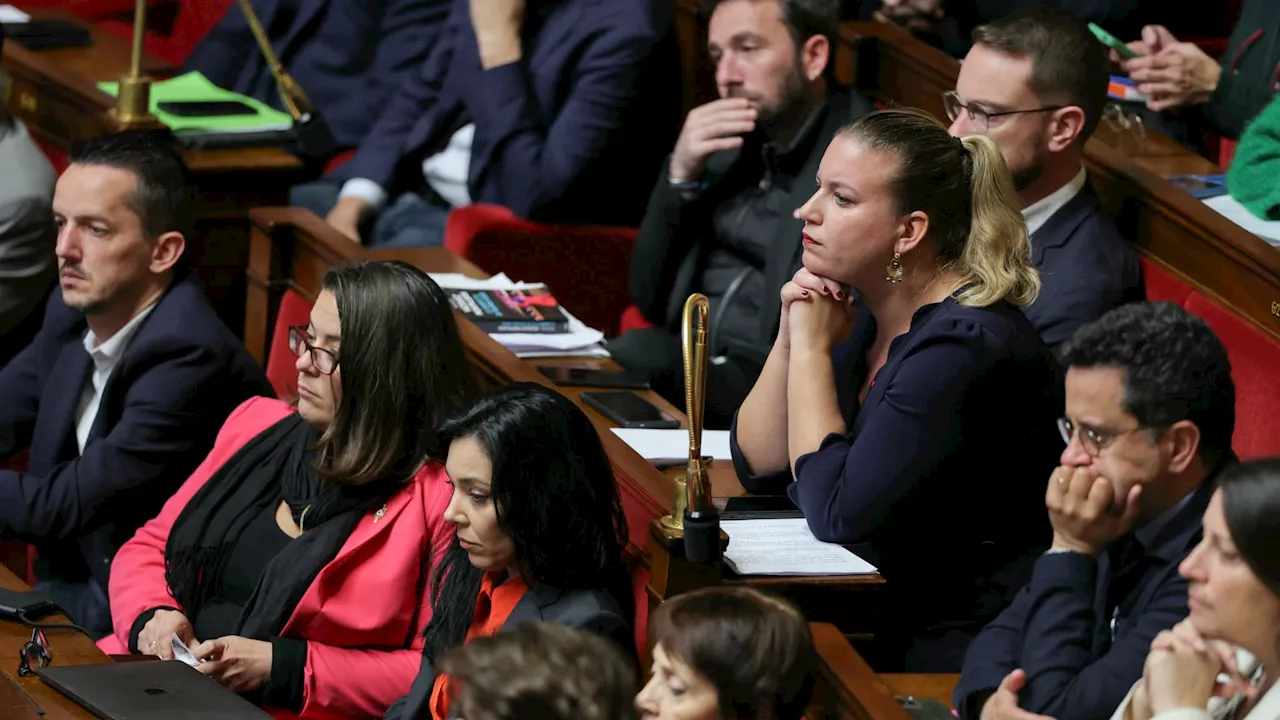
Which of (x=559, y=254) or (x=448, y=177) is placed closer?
(x=559, y=254)

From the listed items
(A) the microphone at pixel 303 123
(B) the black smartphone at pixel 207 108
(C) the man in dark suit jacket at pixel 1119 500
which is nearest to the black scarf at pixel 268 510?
(C) the man in dark suit jacket at pixel 1119 500

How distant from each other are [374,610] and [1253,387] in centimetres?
118

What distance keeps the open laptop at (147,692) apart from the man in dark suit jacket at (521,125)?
68.5 inches

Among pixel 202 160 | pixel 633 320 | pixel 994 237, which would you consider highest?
pixel 994 237

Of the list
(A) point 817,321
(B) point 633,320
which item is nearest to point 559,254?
(B) point 633,320

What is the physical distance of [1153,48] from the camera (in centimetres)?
330

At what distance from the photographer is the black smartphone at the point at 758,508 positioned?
85.3 inches

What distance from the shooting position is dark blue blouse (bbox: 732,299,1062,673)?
2.06 metres

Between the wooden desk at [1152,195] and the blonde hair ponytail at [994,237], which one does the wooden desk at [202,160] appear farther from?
the blonde hair ponytail at [994,237]

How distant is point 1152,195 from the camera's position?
2.71 meters

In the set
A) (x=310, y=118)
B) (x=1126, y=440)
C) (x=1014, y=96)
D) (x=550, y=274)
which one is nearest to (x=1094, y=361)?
(x=1126, y=440)

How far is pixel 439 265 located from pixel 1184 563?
1.86m

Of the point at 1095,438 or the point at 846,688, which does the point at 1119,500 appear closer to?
the point at 1095,438

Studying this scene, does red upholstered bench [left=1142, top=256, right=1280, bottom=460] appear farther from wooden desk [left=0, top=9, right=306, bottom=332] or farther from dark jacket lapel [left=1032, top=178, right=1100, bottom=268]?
wooden desk [left=0, top=9, right=306, bottom=332]
